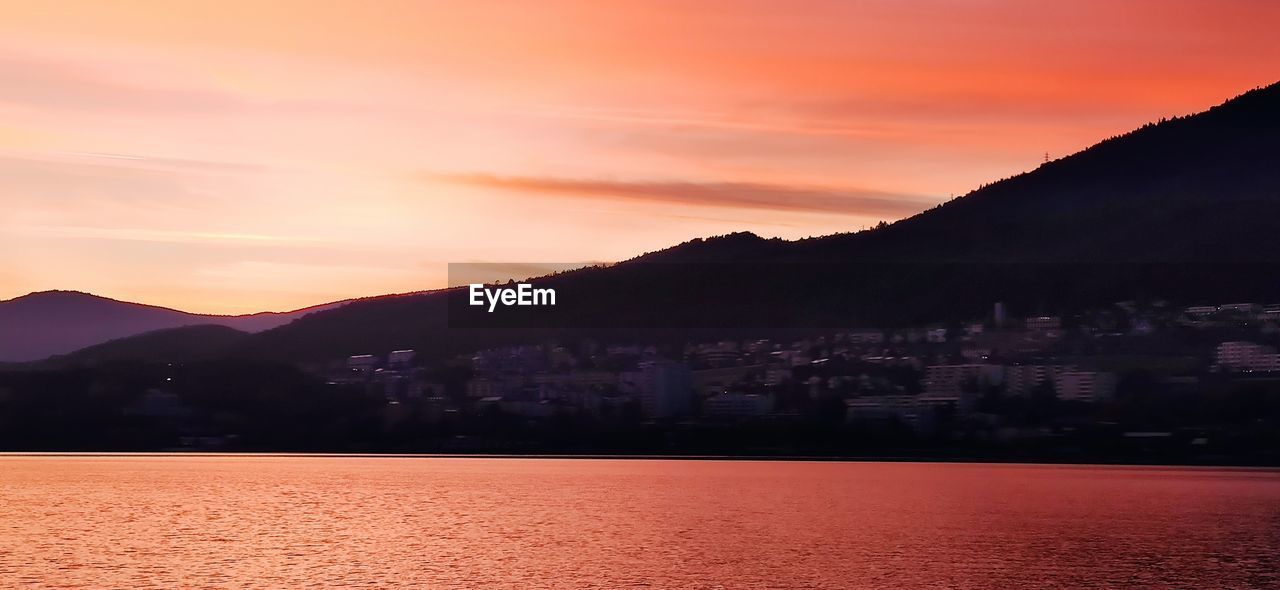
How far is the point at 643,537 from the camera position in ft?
363

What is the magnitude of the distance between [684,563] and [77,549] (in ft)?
128

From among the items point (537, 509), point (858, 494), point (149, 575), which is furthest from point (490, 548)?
point (858, 494)

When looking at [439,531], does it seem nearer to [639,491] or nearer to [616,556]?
[616,556]

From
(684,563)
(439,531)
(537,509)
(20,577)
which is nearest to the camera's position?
(20,577)

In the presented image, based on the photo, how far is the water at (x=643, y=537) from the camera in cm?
8231

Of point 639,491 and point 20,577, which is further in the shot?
point 639,491

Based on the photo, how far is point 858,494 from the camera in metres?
168

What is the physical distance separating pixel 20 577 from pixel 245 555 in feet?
56.7

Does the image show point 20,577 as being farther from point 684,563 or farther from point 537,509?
point 537,509

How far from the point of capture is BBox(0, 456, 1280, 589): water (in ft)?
270

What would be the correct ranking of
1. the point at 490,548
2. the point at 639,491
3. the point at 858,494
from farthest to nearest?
the point at 639,491, the point at 858,494, the point at 490,548

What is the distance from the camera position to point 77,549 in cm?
9556

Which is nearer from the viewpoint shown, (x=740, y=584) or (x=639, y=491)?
(x=740, y=584)

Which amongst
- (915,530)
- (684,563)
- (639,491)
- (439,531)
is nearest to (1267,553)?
(915,530)
